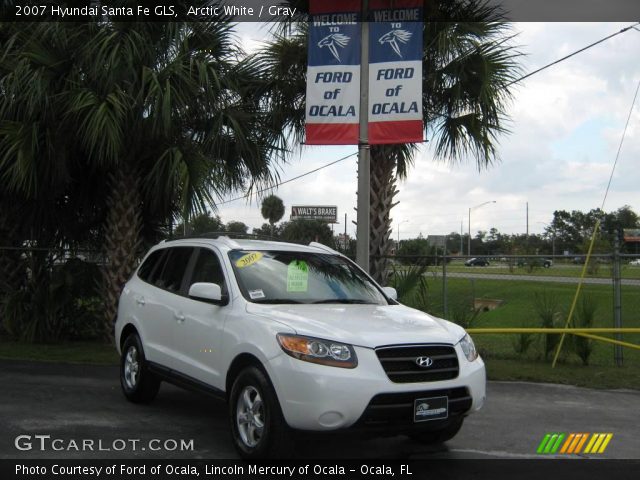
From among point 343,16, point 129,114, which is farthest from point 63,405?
point 343,16

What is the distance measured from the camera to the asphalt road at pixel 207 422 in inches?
213

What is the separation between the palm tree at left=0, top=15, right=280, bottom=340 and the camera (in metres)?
9.80

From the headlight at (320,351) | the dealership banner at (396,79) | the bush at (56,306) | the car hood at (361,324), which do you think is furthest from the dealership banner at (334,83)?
the bush at (56,306)

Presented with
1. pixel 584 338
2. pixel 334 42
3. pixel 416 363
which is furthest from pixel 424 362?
pixel 584 338

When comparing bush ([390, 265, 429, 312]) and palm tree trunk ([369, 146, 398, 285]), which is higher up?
palm tree trunk ([369, 146, 398, 285])

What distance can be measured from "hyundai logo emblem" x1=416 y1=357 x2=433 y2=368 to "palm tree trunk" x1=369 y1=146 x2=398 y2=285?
6323mm

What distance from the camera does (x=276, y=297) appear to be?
5688 millimetres

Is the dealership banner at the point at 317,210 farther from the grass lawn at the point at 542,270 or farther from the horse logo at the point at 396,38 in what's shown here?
the horse logo at the point at 396,38

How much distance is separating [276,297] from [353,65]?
4.91 meters

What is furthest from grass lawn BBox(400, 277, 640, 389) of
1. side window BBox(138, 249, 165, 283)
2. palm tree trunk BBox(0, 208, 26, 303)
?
palm tree trunk BBox(0, 208, 26, 303)

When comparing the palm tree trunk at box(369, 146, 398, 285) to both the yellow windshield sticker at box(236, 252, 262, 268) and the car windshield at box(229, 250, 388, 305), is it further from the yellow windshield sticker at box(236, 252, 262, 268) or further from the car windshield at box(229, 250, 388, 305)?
the yellow windshield sticker at box(236, 252, 262, 268)

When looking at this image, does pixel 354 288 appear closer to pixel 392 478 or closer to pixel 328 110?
pixel 392 478

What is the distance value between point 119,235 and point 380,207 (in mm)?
4472

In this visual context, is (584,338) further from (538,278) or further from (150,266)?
(150,266)
